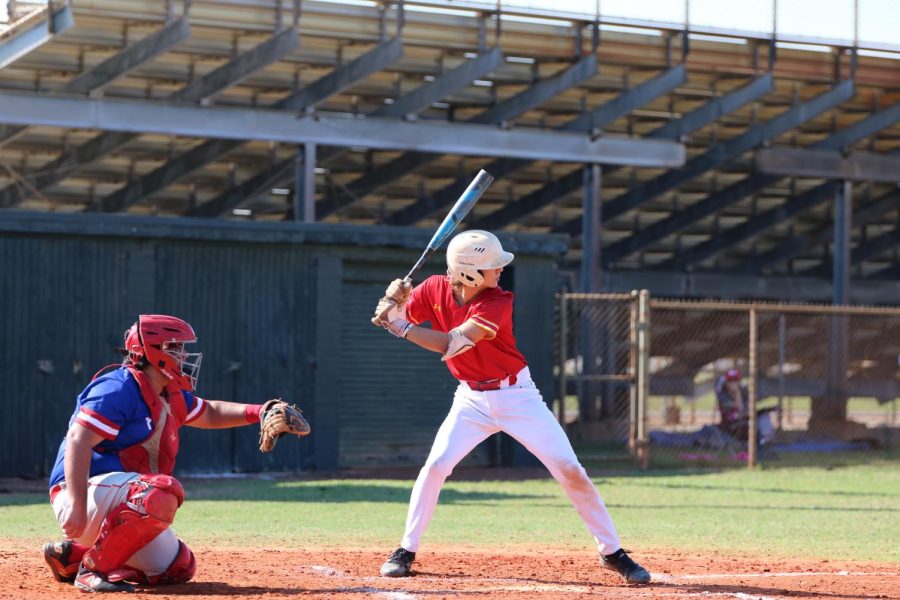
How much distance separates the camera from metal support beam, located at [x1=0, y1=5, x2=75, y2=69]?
59.4ft

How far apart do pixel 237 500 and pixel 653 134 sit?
12.9 meters

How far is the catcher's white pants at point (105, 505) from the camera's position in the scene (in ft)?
23.0

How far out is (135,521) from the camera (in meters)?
6.99

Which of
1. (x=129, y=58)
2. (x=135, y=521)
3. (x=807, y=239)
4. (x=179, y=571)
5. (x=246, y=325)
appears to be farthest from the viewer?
(x=807, y=239)

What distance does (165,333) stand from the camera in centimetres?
720

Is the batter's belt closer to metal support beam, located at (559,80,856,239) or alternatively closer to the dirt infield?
the dirt infield

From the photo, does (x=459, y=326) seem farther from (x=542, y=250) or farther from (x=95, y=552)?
(x=542, y=250)

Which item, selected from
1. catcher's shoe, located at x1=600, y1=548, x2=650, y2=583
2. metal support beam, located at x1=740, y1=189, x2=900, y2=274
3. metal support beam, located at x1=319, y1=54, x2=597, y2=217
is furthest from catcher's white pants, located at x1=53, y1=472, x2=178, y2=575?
metal support beam, located at x1=740, y1=189, x2=900, y2=274

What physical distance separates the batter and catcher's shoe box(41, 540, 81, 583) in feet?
5.62

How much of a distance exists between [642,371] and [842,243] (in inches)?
382

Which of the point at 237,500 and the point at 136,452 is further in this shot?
the point at 237,500

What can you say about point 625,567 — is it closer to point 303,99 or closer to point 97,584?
point 97,584

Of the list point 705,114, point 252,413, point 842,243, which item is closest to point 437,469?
point 252,413

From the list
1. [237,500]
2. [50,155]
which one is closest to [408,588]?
[237,500]
